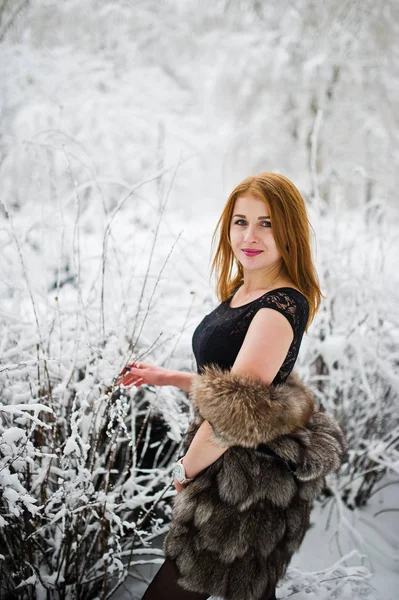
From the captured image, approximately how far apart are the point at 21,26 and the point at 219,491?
713cm

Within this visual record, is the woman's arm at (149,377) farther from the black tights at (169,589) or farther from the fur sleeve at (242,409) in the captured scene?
the black tights at (169,589)

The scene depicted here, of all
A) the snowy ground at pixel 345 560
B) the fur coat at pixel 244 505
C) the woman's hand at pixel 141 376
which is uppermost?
the woman's hand at pixel 141 376

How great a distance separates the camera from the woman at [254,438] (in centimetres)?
88

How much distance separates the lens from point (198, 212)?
329 inches

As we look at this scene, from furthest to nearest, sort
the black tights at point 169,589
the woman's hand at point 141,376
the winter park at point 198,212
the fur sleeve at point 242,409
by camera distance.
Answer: the winter park at point 198,212 → the woman's hand at point 141,376 → the black tights at point 169,589 → the fur sleeve at point 242,409

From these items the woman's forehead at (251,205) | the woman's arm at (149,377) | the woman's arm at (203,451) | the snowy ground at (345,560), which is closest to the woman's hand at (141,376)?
the woman's arm at (149,377)

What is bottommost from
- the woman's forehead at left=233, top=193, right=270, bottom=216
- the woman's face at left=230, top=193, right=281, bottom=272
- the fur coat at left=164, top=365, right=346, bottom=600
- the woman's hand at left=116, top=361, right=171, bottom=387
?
the fur coat at left=164, top=365, right=346, bottom=600

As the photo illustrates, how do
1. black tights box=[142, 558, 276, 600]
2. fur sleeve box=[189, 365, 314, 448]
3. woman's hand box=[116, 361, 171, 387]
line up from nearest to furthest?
fur sleeve box=[189, 365, 314, 448] < black tights box=[142, 558, 276, 600] < woman's hand box=[116, 361, 171, 387]

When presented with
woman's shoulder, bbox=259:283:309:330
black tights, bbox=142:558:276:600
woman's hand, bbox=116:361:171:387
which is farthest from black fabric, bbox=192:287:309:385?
black tights, bbox=142:558:276:600

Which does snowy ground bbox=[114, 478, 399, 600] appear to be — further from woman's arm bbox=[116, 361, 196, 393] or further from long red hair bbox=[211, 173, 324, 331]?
long red hair bbox=[211, 173, 324, 331]

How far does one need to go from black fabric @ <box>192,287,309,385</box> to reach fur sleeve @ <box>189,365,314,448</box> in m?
0.09

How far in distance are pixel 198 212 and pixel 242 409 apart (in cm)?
785

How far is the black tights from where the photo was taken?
3.25 ft

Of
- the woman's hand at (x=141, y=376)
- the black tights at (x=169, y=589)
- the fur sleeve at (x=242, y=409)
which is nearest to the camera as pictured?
the fur sleeve at (x=242, y=409)
